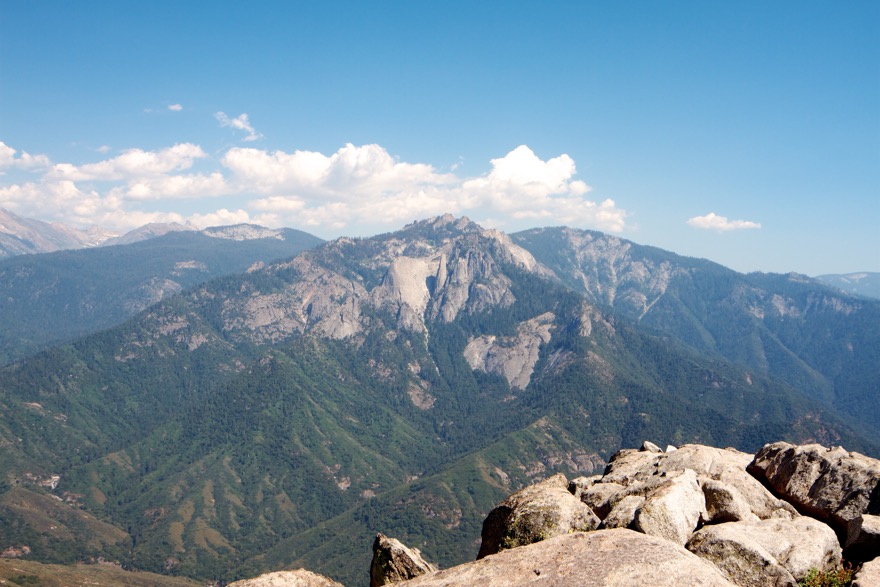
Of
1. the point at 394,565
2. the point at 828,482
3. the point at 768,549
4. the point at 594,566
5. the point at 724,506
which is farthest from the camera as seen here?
the point at 828,482

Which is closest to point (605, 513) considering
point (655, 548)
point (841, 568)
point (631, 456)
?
point (655, 548)

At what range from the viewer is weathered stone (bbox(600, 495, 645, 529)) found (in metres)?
30.2

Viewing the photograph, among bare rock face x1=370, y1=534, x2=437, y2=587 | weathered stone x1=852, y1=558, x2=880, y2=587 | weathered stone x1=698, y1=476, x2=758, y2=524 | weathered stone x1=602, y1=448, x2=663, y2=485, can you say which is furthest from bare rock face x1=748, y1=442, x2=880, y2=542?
bare rock face x1=370, y1=534, x2=437, y2=587

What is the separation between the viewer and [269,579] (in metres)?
30.9

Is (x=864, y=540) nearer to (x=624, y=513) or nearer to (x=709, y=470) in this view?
(x=709, y=470)

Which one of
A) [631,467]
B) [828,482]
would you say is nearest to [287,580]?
[631,467]

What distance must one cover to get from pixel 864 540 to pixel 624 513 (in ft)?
42.4

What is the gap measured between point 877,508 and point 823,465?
4.37m

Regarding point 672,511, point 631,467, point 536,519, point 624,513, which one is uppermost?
point 672,511

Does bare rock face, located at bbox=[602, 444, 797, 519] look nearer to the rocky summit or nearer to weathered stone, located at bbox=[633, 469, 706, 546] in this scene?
the rocky summit

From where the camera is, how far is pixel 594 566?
2391cm

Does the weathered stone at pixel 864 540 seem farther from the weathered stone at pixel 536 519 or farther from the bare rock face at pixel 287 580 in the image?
the bare rock face at pixel 287 580

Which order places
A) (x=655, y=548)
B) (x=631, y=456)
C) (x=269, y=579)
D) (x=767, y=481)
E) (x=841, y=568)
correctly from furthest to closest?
Result: (x=631, y=456) < (x=767, y=481) < (x=269, y=579) < (x=841, y=568) < (x=655, y=548)

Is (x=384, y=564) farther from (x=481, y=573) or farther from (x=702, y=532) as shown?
(x=702, y=532)
